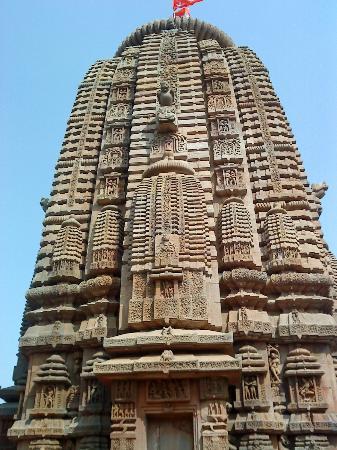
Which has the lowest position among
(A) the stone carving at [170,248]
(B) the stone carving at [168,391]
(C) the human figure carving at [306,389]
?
(B) the stone carving at [168,391]

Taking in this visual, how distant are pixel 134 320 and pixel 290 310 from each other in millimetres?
4104

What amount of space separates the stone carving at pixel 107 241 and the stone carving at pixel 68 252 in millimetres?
669

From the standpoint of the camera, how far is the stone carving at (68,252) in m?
12.9

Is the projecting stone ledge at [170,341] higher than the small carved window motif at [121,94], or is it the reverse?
the small carved window motif at [121,94]

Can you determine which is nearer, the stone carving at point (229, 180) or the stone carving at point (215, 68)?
the stone carving at point (229, 180)

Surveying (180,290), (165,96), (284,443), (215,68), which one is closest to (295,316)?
(284,443)

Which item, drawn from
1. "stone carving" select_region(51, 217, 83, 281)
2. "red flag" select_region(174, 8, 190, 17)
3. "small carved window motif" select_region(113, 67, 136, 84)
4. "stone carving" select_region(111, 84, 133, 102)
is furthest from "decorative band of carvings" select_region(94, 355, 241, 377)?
"red flag" select_region(174, 8, 190, 17)

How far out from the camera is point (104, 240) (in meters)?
12.8

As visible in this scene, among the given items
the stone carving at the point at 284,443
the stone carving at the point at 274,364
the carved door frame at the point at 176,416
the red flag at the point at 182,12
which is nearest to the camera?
the carved door frame at the point at 176,416

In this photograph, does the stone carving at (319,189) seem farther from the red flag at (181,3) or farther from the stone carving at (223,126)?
the red flag at (181,3)

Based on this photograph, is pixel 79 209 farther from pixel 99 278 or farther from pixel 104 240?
pixel 99 278

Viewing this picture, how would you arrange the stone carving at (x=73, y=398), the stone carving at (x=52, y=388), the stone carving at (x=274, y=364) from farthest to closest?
1. the stone carving at (x=73, y=398)
2. the stone carving at (x=52, y=388)
3. the stone carving at (x=274, y=364)

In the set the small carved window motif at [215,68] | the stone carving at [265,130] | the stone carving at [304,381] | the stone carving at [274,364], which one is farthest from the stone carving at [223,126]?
the stone carving at [304,381]

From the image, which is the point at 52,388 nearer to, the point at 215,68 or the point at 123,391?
the point at 123,391
